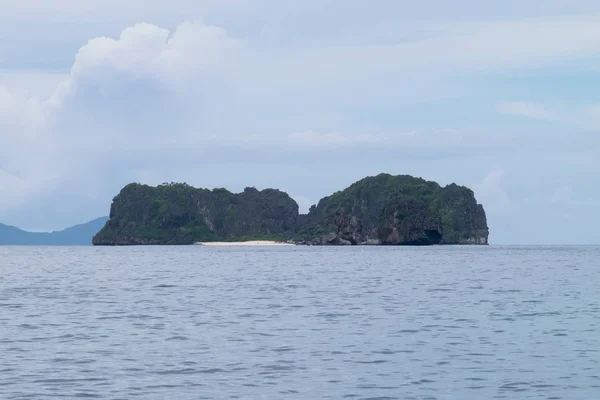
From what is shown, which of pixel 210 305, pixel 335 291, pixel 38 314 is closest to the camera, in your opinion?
pixel 38 314

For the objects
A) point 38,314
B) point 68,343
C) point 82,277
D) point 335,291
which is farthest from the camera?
point 82,277

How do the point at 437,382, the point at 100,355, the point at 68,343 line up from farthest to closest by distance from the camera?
the point at 68,343
the point at 100,355
the point at 437,382

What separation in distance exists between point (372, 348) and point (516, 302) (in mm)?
21473

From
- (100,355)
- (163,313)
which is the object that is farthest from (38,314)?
(100,355)

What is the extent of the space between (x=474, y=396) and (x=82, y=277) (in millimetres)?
65330

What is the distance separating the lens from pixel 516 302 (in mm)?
52688

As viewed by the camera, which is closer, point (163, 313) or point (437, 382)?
point (437, 382)

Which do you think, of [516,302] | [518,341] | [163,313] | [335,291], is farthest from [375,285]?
[518,341]

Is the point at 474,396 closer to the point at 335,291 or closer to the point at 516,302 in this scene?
the point at 516,302

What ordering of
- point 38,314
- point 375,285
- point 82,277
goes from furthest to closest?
point 82,277
point 375,285
point 38,314

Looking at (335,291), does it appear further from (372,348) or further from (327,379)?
(327,379)

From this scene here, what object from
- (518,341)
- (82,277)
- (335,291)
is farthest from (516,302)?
(82,277)

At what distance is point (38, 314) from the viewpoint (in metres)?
46.0

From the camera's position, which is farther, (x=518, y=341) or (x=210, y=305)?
(x=210, y=305)
